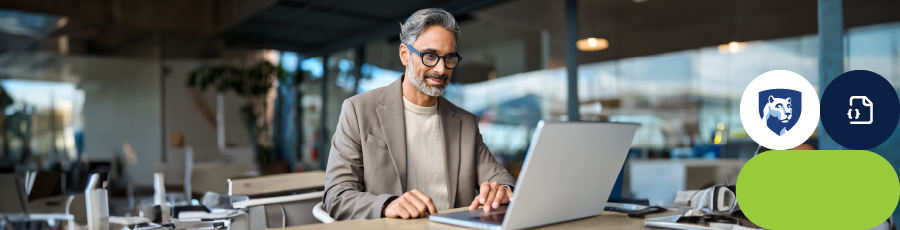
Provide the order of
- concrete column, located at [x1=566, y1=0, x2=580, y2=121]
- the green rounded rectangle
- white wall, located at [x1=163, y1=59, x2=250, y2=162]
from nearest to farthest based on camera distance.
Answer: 1. the green rounded rectangle
2. concrete column, located at [x1=566, y1=0, x2=580, y2=121]
3. white wall, located at [x1=163, y1=59, x2=250, y2=162]

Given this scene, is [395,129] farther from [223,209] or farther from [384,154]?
[223,209]

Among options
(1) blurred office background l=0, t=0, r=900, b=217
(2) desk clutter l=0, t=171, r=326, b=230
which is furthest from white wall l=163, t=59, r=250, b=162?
(2) desk clutter l=0, t=171, r=326, b=230

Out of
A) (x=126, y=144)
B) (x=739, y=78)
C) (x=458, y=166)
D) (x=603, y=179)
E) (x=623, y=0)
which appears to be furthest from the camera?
(x=126, y=144)

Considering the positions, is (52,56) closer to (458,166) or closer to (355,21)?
(355,21)

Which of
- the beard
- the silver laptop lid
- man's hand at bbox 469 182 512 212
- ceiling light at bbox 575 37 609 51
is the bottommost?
man's hand at bbox 469 182 512 212

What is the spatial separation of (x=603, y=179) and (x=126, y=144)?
927 centimetres

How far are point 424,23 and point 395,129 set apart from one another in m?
0.40

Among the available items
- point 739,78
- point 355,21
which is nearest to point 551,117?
point 739,78

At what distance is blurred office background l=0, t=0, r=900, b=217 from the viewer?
13.6 ft

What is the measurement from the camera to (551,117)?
17.5 ft

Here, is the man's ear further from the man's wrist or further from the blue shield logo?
the blue shield logo

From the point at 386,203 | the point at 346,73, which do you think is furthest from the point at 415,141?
the point at 346,73

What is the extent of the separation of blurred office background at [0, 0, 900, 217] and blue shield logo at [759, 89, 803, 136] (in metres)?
1.79

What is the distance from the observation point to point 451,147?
2119 mm
